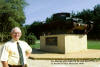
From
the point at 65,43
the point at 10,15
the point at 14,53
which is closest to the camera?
the point at 14,53

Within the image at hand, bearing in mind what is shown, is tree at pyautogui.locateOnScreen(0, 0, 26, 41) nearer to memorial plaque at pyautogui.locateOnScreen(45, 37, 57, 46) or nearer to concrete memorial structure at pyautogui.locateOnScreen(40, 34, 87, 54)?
memorial plaque at pyautogui.locateOnScreen(45, 37, 57, 46)

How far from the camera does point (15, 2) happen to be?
3456 cm

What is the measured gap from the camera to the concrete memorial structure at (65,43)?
11.5 m

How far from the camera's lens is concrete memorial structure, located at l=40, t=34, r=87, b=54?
11520 millimetres

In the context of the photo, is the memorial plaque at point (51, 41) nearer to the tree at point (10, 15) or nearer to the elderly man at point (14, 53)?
the elderly man at point (14, 53)

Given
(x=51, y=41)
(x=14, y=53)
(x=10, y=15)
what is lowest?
(x=51, y=41)

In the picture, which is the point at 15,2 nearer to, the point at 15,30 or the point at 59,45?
the point at 59,45

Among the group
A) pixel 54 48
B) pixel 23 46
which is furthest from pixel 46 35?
pixel 23 46

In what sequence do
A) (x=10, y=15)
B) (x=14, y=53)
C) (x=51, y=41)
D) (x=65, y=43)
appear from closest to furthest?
1. (x=14, y=53)
2. (x=65, y=43)
3. (x=51, y=41)
4. (x=10, y=15)

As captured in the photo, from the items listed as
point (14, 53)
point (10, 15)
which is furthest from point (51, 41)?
point (10, 15)

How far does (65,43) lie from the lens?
451 inches

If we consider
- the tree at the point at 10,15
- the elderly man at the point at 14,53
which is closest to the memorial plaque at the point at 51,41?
the elderly man at the point at 14,53

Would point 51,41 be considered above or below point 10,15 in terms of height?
below

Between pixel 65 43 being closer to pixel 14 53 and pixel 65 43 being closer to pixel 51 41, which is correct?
pixel 51 41
